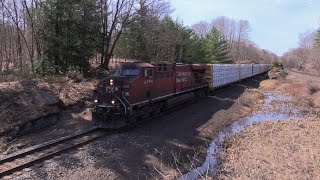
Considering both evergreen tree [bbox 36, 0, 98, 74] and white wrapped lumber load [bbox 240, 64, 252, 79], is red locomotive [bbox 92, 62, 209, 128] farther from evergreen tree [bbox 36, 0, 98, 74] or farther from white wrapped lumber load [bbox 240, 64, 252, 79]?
white wrapped lumber load [bbox 240, 64, 252, 79]

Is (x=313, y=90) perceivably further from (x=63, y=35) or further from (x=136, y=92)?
(x=136, y=92)

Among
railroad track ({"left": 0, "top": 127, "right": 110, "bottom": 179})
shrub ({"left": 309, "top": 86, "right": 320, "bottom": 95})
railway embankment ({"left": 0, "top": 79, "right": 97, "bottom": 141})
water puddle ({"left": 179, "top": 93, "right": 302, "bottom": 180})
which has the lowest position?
water puddle ({"left": 179, "top": 93, "right": 302, "bottom": 180})

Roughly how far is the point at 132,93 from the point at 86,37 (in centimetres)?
1506

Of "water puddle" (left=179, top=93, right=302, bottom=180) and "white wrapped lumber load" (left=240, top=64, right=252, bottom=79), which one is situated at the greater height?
"white wrapped lumber load" (left=240, top=64, right=252, bottom=79)

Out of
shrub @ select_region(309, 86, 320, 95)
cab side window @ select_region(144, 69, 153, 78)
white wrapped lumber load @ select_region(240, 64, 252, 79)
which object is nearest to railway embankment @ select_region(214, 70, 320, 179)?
cab side window @ select_region(144, 69, 153, 78)

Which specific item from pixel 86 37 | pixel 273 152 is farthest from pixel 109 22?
pixel 273 152

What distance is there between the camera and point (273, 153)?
14188 mm

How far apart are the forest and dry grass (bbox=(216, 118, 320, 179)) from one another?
1645 centimetres

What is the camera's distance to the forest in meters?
27.0

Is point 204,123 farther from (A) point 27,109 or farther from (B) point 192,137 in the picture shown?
(A) point 27,109

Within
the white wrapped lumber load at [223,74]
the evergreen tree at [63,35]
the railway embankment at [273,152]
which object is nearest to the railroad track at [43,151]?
the railway embankment at [273,152]

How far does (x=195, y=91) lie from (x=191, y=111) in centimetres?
591

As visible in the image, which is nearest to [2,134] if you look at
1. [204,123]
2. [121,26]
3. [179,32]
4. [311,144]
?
[204,123]

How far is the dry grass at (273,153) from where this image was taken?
1139cm
